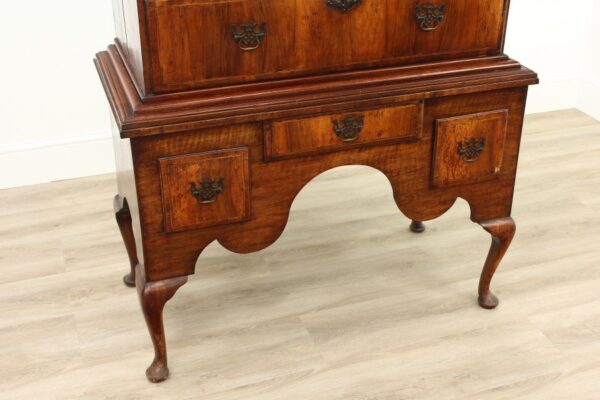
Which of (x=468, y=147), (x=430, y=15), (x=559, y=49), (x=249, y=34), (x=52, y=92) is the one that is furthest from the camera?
(x=559, y=49)

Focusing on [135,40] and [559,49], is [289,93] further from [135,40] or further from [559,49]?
[559,49]

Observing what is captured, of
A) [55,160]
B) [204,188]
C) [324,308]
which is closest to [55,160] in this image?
[55,160]

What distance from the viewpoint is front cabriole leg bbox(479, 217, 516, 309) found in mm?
2109

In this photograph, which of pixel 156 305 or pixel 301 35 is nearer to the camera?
pixel 301 35

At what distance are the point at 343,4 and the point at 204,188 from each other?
0.49 meters

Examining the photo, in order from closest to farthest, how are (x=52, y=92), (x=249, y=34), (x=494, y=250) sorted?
1. (x=249, y=34)
2. (x=494, y=250)
3. (x=52, y=92)

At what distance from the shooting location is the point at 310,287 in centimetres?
235

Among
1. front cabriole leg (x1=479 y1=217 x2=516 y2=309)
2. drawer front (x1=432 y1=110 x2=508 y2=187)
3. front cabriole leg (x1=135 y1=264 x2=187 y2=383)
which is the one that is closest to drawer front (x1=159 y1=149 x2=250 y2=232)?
front cabriole leg (x1=135 y1=264 x2=187 y2=383)

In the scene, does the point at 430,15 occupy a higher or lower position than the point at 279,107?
higher

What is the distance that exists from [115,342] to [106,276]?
0.32 m

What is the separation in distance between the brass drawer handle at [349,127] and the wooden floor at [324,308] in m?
0.60

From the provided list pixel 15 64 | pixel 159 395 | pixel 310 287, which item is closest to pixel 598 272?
pixel 310 287

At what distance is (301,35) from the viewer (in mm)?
1703

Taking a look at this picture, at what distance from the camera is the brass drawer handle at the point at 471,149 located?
194 cm
